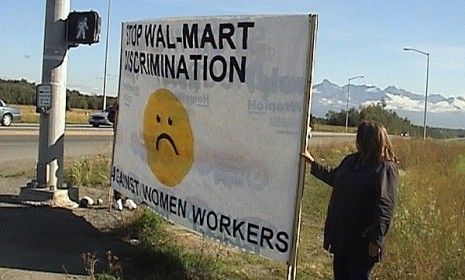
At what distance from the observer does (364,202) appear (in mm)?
5555

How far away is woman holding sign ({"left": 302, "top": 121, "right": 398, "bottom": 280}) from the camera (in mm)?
5453

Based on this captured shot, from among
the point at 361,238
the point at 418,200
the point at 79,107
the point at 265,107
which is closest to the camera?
the point at 361,238

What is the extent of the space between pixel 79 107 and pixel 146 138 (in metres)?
88.4

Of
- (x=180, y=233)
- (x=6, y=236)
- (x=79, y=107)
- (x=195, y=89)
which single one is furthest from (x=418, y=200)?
(x=79, y=107)

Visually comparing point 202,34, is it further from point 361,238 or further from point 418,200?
point 418,200

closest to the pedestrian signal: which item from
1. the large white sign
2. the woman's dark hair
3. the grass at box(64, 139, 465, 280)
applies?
the large white sign

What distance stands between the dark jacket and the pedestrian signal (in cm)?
552

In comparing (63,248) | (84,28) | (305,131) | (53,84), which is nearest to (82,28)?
(84,28)

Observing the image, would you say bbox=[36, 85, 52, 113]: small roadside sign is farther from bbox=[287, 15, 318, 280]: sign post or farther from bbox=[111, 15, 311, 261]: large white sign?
bbox=[287, 15, 318, 280]: sign post

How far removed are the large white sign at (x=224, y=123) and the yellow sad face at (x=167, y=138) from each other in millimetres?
11

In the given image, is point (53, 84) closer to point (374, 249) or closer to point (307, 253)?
point (307, 253)

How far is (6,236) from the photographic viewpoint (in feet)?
27.5

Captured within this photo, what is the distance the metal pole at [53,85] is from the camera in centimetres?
1067

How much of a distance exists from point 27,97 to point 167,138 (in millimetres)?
81373
